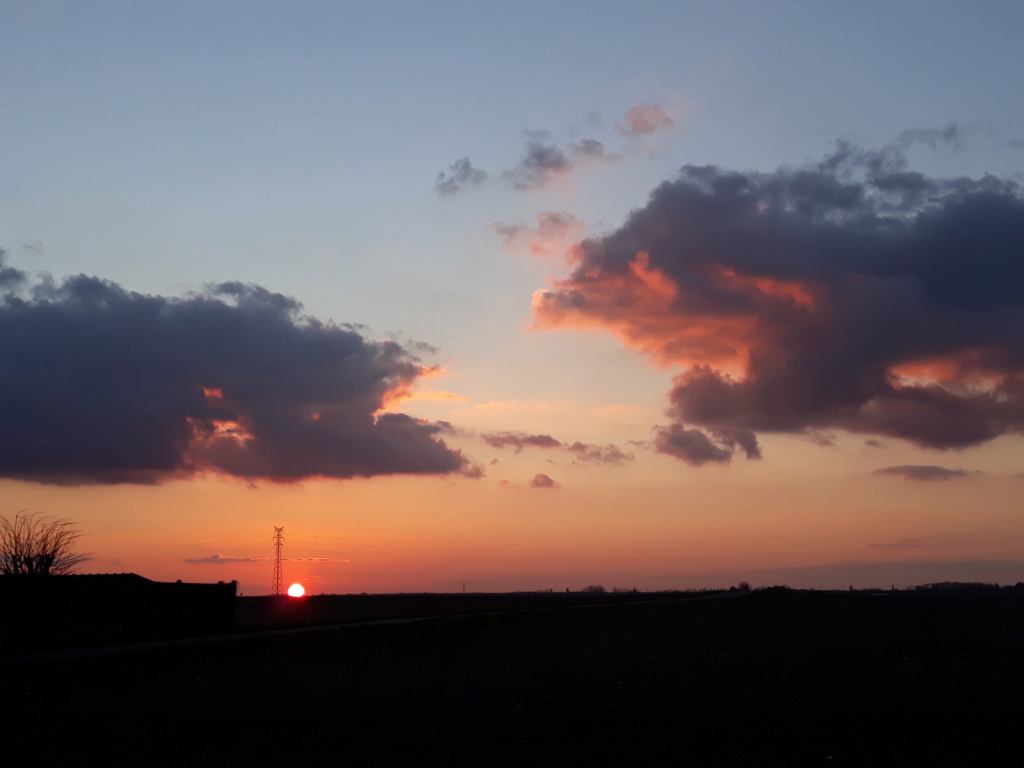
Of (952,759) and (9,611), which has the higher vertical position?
(9,611)

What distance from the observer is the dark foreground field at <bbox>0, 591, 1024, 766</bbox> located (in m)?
18.9

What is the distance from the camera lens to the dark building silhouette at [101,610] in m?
40.2

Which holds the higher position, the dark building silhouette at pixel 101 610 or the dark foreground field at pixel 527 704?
the dark building silhouette at pixel 101 610

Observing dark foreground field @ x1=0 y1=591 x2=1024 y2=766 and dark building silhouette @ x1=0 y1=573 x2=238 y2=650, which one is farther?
dark building silhouette @ x1=0 y1=573 x2=238 y2=650

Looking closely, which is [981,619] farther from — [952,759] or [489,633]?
[952,759]

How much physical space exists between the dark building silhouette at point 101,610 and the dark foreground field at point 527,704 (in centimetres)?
877

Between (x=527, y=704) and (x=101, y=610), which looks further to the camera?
(x=101, y=610)

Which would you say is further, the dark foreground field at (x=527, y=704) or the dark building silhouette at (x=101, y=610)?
the dark building silhouette at (x=101, y=610)

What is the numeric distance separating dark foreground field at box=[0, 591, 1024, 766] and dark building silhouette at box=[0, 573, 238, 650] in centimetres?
877

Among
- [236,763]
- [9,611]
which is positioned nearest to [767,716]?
[236,763]

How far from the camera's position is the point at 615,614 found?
6600 centimetres

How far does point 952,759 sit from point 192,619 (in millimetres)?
38694

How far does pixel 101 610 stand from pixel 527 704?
26.7 metres

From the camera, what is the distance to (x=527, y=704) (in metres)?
24.5
